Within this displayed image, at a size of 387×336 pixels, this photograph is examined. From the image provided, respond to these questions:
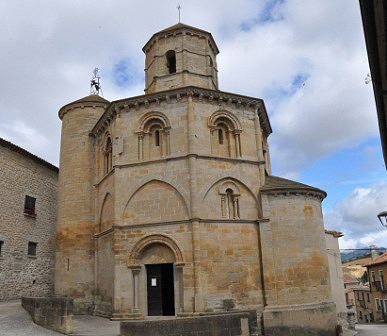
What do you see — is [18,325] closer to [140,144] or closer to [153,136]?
[140,144]

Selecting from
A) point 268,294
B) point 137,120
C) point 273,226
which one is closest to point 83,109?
point 137,120

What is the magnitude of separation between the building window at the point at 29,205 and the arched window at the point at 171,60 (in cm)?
1186

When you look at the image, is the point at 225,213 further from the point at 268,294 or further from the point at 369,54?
the point at 369,54

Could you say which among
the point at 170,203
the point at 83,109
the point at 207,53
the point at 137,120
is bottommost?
the point at 170,203

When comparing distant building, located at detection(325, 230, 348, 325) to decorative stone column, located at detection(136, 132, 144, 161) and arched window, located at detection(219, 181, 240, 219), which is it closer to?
arched window, located at detection(219, 181, 240, 219)

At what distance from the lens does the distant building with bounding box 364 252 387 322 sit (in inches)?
1555

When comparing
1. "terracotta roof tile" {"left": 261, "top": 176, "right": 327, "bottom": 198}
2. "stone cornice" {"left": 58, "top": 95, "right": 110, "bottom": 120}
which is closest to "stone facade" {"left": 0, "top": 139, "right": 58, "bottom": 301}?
"stone cornice" {"left": 58, "top": 95, "right": 110, "bottom": 120}

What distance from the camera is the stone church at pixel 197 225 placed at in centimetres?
1644

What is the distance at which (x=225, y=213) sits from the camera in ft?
57.4

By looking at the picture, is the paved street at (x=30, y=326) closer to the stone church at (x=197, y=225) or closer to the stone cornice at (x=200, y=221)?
the stone church at (x=197, y=225)

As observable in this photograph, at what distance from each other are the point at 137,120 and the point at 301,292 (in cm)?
1078

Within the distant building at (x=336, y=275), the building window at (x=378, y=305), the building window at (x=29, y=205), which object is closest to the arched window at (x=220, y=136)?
the distant building at (x=336, y=275)

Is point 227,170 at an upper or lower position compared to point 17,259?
upper

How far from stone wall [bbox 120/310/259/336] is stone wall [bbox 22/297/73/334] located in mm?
2283
